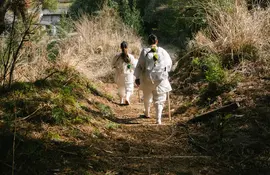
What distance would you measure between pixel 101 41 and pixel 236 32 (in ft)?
24.1

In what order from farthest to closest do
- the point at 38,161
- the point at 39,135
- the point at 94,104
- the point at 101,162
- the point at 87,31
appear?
the point at 87,31 < the point at 94,104 < the point at 39,135 < the point at 101,162 < the point at 38,161

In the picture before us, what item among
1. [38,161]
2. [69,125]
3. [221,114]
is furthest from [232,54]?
[38,161]

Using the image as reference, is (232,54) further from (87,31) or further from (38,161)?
(87,31)

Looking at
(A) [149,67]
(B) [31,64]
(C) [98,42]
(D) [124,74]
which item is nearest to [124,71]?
(D) [124,74]

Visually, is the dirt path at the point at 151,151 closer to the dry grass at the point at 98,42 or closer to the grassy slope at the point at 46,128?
the grassy slope at the point at 46,128

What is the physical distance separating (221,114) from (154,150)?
1548 mm

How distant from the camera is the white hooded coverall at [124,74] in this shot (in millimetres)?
10000

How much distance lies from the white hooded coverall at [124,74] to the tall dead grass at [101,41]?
2915 mm

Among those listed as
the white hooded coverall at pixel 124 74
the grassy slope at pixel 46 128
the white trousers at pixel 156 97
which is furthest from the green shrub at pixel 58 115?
the white hooded coverall at pixel 124 74

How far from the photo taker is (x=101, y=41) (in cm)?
1535

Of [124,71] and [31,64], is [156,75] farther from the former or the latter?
[31,64]

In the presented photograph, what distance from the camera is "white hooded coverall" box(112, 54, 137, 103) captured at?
1000cm

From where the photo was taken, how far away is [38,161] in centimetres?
405

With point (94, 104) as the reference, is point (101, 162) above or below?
below
